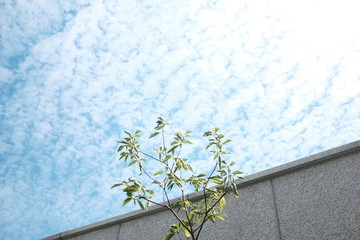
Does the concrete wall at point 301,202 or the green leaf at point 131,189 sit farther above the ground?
the green leaf at point 131,189

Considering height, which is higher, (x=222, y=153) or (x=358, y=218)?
(x=222, y=153)

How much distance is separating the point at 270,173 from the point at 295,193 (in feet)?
1.38

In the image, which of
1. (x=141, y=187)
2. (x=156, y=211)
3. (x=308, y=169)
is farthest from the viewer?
(x=156, y=211)

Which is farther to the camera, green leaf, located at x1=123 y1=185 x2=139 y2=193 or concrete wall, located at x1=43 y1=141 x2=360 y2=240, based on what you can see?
concrete wall, located at x1=43 y1=141 x2=360 y2=240

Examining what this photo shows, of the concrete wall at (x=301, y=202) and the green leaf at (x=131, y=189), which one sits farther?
the concrete wall at (x=301, y=202)

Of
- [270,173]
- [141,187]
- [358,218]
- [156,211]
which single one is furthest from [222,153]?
[156,211]

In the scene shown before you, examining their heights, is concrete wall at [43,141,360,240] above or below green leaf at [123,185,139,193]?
below

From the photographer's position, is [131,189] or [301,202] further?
[301,202]

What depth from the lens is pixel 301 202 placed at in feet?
15.5

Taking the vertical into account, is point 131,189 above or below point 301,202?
above

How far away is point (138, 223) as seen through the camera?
605 cm

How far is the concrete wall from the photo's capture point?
173 inches

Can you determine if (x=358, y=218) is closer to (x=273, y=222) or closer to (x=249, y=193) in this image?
(x=273, y=222)

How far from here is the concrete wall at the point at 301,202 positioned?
4.38 metres
